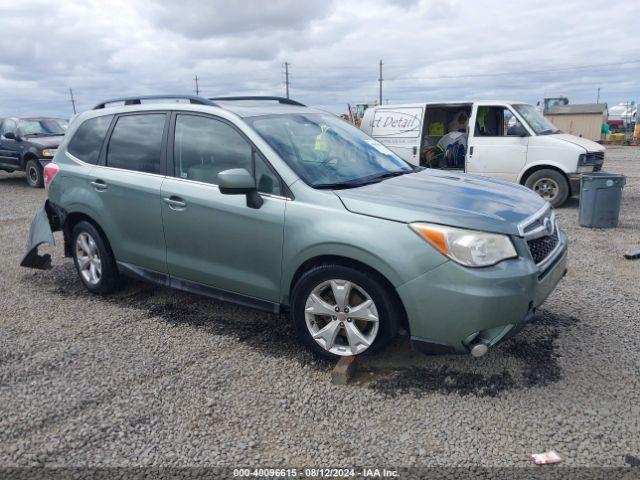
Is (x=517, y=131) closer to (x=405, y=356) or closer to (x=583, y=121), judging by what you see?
(x=405, y=356)

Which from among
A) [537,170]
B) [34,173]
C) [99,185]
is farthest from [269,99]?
[34,173]

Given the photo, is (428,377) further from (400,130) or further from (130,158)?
(400,130)

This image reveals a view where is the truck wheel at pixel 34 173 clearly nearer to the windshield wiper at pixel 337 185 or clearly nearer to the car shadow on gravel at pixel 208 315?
the car shadow on gravel at pixel 208 315

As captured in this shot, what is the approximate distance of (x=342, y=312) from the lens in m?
3.44

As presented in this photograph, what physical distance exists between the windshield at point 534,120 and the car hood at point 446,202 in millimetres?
5950

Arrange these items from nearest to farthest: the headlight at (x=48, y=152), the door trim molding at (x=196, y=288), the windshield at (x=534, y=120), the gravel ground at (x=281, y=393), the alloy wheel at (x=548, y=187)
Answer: the gravel ground at (x=281, y=393) → the door trim molding at (x=196, y=288) → the alloy wheel at (x=548, y=187) → the windshield at (x=534, y=120) → the headlight at (x=48, y=152)

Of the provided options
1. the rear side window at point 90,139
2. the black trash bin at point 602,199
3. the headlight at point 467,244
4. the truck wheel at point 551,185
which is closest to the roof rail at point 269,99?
the rear side window at point 90,139

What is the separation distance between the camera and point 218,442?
2.85 m

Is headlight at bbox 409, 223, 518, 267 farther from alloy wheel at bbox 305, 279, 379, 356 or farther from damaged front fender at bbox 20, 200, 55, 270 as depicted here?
damaged front fender at bbox 20, 200, 55, 270

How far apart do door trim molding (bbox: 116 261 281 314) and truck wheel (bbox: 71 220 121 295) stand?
14 centimetres

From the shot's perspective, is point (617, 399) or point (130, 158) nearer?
point (617, 399)

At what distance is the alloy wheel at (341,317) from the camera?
11.0 ft

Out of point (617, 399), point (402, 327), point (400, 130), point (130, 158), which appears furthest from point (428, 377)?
point (400, 130)

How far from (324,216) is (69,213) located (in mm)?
2888
